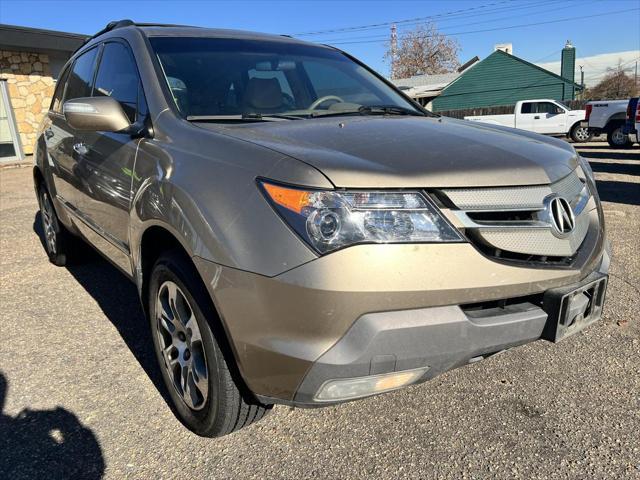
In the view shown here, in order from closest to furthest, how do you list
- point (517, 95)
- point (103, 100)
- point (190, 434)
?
point (190, 434)
point (103, 100)
point (517, 95)

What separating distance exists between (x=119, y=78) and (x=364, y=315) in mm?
2280

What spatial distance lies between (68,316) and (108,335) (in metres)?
0.54

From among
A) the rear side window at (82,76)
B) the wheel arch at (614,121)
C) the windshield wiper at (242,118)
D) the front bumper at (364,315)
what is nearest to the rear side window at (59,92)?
the rear side window at (82,76)

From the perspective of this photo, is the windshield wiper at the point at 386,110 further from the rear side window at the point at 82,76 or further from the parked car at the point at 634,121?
the parked car at the point at 634,121

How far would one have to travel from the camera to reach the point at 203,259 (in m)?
1.93

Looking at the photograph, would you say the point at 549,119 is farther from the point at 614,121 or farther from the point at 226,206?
the point at 226,206

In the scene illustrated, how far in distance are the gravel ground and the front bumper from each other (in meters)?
0.54

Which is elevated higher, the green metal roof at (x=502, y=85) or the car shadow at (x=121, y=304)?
the green metal roof at (x=502, y=85)

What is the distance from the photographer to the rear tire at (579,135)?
65.5 feet

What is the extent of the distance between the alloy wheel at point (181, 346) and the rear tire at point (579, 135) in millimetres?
20728

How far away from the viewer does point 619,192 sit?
26.8 ft

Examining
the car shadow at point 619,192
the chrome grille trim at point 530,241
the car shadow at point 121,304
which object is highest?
the chrome grille trim at point 530,241

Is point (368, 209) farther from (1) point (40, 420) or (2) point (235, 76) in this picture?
(1) point (40, 420)

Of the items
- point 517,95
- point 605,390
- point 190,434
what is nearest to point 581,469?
point 605,390
